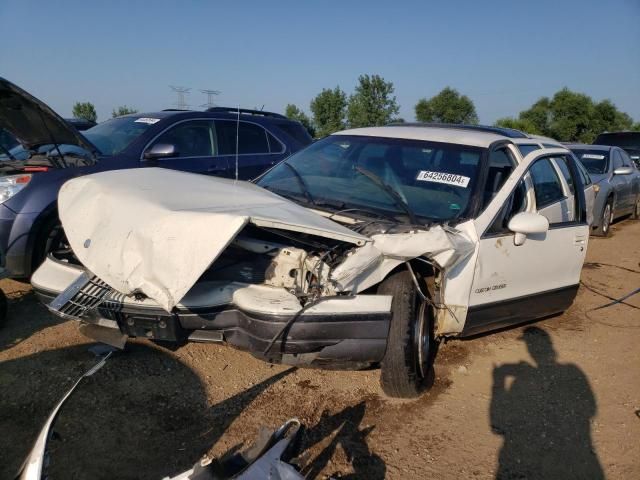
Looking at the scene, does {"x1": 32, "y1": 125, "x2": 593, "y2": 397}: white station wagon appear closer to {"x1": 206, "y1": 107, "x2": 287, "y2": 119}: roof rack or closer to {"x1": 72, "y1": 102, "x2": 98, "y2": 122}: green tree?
{"x1": 206, "y1": 107, "x2": 287, "y2": 119}: roof rack

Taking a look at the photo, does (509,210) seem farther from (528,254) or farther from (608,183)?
(608,183)

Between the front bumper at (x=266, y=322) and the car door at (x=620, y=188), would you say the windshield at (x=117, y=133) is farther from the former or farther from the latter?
the car door at (x=620, y=188)

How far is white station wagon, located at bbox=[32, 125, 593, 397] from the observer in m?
2.56

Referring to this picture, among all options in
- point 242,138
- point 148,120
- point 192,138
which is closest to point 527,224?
point 192,138

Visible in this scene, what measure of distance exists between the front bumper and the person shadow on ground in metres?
0.88

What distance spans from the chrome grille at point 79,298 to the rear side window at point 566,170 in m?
3.95

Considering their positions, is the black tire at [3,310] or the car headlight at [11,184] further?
the car headlight at [11,184]

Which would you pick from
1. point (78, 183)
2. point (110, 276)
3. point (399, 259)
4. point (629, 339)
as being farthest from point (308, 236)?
point (629, 339)

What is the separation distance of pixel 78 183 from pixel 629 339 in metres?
4.42

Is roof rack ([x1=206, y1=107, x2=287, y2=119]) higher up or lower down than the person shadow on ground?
higher up

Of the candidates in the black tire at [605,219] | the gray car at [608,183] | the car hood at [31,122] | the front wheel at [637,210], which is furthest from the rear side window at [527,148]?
the front wheel at [637,210]

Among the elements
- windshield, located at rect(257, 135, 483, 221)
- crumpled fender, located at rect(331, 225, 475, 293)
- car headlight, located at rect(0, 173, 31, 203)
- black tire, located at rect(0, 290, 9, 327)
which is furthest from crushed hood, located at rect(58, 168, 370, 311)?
car headlight, located at rect(0, 173, 31, 203)

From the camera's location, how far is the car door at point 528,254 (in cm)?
343

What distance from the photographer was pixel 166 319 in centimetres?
274
